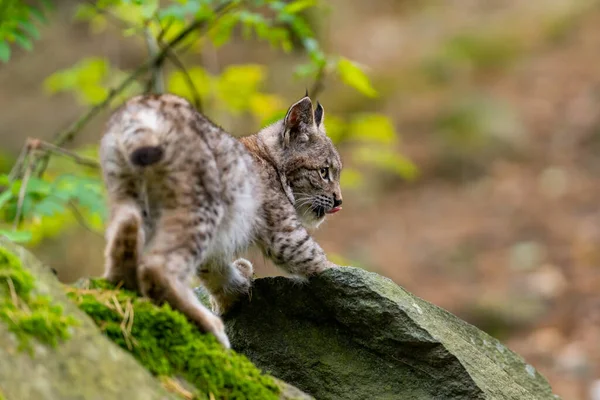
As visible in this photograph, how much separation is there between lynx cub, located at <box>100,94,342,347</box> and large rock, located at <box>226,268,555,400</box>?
214mm

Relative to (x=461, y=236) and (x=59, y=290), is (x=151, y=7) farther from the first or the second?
(x=461, y=236)

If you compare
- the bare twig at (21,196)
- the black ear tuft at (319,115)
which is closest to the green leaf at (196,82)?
the black ear tuft at (319,115)

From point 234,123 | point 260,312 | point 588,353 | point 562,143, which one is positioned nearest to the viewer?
point 260,312

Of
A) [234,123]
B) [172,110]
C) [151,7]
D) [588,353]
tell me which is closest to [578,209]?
[588,353]

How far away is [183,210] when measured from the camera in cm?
402

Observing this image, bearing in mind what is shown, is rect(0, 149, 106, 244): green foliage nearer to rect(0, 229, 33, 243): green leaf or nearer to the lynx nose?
rect(0, 229, 33, 243): green leaf

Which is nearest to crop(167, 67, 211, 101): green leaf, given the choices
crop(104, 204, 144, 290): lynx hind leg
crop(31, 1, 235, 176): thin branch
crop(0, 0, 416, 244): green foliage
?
crop(0, 0, 416, 244): green foliage

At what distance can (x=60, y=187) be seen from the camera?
235 inches

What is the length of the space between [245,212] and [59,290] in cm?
143

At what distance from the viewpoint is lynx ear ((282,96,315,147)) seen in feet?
18.8

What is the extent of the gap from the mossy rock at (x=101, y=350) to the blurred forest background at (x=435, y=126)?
3.23 metres

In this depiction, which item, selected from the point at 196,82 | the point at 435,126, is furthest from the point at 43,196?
the point at 435,126

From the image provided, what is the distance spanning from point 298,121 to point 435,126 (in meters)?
10.7

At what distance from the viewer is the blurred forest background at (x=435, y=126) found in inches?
373
